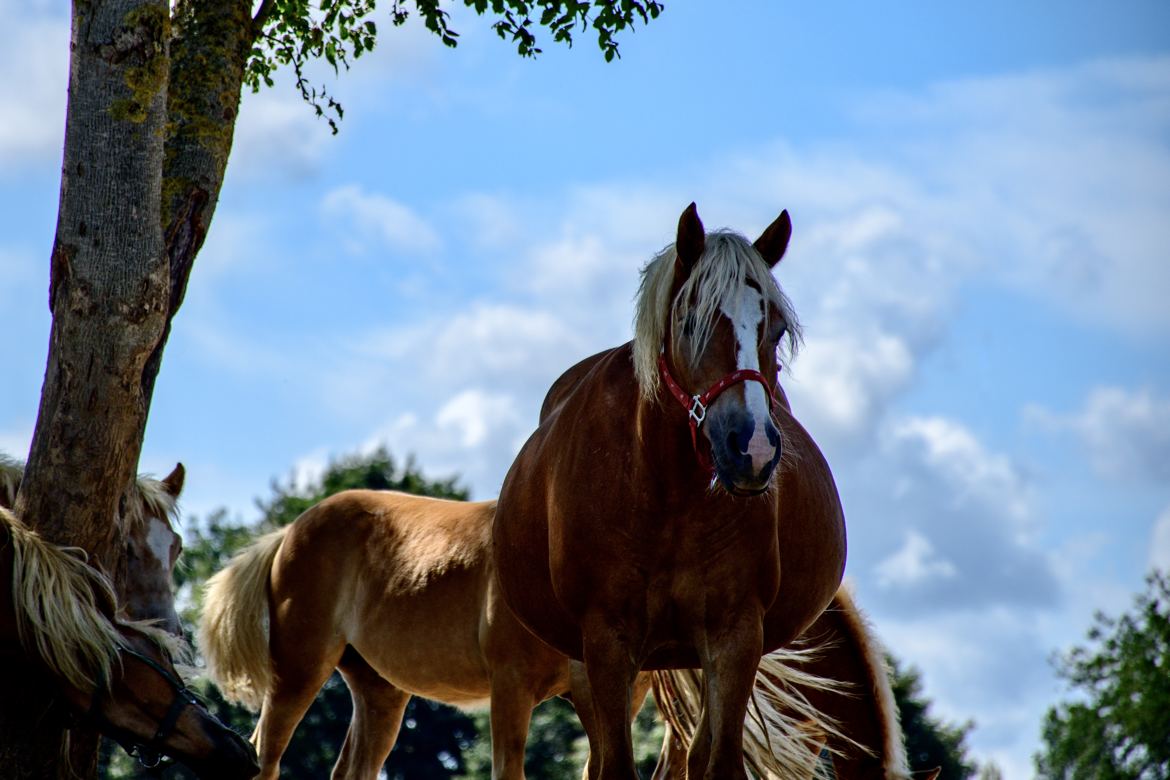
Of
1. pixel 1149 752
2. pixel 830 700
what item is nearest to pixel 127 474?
pixel 830 700

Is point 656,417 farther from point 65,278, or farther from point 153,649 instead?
point 65,278

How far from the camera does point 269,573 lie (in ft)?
32.6

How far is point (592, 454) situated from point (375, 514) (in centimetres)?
483

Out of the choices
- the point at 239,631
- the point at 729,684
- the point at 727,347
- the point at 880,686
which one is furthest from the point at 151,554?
the point at 727,347

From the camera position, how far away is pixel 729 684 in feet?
15.7

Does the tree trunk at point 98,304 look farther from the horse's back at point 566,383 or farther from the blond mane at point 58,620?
the horse's back at point 566,383

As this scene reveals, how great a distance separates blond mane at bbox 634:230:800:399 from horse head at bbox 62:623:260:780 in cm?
226

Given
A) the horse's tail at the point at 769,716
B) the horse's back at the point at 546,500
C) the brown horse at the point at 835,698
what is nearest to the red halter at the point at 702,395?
the horse's back at the point at 546,500

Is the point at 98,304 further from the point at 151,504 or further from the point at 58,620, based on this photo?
the point at 151,504

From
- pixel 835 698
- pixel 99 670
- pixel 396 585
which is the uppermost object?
pixel 396 585

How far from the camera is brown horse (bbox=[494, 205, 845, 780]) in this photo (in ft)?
15.3

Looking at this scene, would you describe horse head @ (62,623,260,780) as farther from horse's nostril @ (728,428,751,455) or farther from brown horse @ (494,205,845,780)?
horse's nostril @ (728,428,751,455)

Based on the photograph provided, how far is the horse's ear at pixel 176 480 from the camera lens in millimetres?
9180

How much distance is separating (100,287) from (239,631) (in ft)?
12.4
